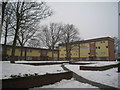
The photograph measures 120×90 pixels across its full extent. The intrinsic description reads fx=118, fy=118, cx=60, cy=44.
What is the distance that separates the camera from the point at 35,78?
24.5ft

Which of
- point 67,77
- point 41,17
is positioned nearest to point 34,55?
point 41,17

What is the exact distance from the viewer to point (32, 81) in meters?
7.26

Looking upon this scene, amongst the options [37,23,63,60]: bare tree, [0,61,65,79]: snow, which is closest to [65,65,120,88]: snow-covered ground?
[0,61,65,79]: snow

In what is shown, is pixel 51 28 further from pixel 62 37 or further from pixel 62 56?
pixel 62 56

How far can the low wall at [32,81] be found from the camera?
6.20 metres

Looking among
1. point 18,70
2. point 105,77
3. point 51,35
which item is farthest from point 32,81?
point 51,35

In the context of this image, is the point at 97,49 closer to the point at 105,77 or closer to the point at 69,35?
the point at 69,35

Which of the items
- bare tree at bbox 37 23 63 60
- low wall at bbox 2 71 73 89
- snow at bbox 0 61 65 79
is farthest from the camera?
bare tree at bbox 37 23 63 60

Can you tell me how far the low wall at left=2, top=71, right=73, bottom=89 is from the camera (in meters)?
6.20

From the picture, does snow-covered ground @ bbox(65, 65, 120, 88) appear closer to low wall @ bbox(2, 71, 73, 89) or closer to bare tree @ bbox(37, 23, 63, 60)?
low wall @ bbox(2, 71, 73, 89)

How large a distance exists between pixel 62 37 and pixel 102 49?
2256 centimetres

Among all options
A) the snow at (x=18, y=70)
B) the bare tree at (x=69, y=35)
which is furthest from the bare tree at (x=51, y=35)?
the snow at (x=18, y=70)

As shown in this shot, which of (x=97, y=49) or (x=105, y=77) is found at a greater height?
(x=97, y=49)

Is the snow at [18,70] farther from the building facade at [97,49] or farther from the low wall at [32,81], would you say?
the building facade at [97,49]
